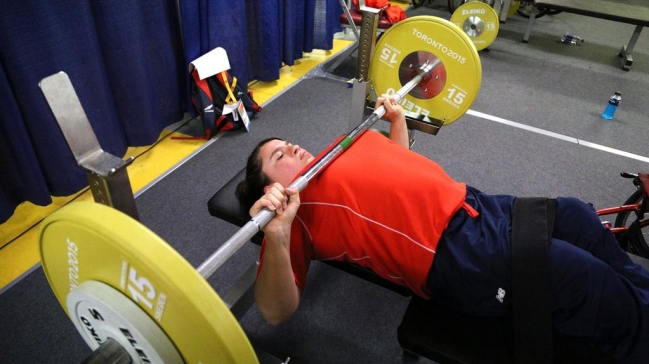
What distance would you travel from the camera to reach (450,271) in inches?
42.8

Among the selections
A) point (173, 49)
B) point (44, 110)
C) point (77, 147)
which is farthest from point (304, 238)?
point (173, 49)

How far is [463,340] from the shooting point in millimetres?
1038

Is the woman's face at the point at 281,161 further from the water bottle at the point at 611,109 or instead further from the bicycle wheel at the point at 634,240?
the water bottle at the point at 611,109

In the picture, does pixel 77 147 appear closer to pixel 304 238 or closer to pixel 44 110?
pixel 304 238

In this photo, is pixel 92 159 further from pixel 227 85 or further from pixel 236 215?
pixel 227 85

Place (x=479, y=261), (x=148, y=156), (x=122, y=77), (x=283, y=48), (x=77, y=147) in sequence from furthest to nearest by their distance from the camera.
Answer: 1. (x=283, y=48)
2. (x=148, y=156)
3. (x=122, y=77)
4. (x=479, y=261)
5. (x=77, y=147)

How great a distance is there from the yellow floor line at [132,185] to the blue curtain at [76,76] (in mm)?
103

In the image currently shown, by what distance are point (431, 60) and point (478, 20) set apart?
2.23 metres

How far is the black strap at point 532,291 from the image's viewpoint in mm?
965

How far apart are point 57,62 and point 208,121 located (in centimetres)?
89

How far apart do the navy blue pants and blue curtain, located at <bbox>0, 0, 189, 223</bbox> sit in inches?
65.0

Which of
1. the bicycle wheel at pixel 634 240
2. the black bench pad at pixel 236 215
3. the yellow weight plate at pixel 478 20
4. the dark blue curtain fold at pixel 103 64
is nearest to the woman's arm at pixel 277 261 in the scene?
the black bench pad at pixel 236 215

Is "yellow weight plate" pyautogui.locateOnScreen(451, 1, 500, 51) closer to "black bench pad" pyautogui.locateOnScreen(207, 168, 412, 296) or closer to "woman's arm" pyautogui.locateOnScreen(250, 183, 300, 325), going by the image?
"black bench pad" pyautogui.locateOnScreen(207, 168, 412, 296)

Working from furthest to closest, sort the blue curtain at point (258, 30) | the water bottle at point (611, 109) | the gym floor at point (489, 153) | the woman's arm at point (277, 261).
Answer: the water bottle at point (611, 109), the blue curtain at point (258, 30), the gym floor at point (489, 153), the woman's arm at point (277, 261)
